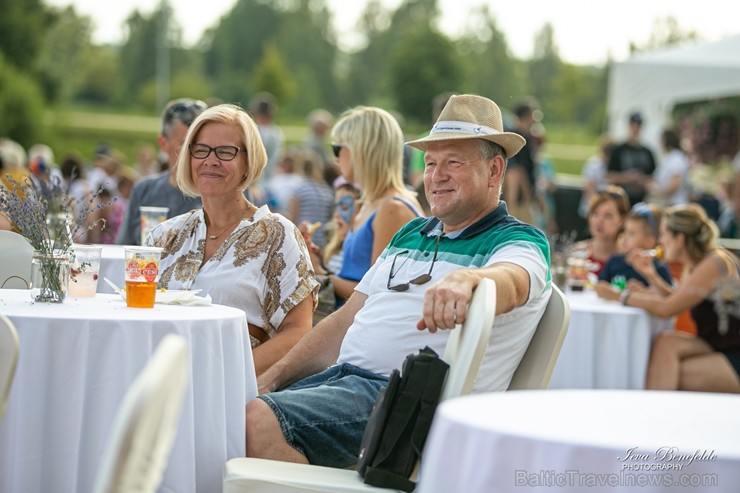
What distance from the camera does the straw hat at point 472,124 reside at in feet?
12.7

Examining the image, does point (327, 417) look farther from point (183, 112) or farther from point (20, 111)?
point (20, 111)

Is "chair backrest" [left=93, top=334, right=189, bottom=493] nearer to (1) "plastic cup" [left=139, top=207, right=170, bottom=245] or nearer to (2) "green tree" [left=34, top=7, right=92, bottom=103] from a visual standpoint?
(1) "plastic cup" [left=139, top=207, right=170, bottom=245]

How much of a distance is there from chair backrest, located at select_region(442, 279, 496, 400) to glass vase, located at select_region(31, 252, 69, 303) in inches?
57.2

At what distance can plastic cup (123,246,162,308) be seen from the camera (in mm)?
3732

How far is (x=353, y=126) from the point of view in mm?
5969

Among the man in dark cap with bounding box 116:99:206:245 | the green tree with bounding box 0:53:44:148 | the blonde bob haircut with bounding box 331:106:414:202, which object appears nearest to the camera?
the blonde bob haircut with bounding box 331:106:414:202

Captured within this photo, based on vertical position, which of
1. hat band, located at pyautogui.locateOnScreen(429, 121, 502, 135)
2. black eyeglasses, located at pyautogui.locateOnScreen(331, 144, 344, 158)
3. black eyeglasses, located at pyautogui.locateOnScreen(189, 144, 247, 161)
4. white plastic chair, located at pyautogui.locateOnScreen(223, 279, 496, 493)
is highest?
hat band, located at pyautogui.locateOnScreen(429, 121, 502, 135)

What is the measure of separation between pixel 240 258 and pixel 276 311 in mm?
244

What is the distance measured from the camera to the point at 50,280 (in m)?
3.82

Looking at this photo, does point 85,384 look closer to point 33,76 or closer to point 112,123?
point 33,76

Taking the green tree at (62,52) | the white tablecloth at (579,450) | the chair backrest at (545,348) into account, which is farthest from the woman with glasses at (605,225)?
the green tree at (62,52)

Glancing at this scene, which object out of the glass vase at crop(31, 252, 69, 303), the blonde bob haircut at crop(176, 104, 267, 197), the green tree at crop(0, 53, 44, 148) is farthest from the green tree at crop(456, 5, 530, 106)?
the glass vase at crop(31, 252, 69, 303)

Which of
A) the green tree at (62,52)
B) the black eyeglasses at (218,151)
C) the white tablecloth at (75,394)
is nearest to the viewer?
the white tablecloth at (75,394)

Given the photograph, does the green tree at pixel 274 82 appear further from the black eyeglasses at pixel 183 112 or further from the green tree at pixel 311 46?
the black eyeglasses at pixel 183 112
